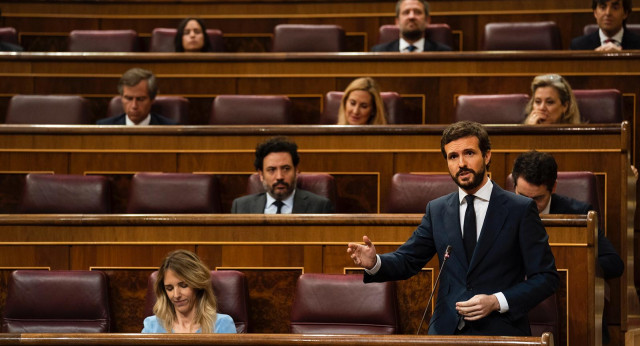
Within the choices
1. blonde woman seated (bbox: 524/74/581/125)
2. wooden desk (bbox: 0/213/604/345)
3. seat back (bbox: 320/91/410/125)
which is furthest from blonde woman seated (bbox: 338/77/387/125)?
wooden desk (bbox: 0/213/604/345)

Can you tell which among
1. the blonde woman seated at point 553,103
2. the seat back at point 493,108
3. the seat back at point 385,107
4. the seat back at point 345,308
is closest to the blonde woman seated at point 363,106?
the seat back at point 385,107

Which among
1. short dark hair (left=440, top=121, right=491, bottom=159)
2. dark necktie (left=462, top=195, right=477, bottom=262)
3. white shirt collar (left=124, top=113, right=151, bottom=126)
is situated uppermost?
white shirt collar (left=124, top=113, right=151, bottom=126)

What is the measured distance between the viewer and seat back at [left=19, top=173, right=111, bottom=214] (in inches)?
64.6

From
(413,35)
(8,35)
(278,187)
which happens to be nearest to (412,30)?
(413,35)

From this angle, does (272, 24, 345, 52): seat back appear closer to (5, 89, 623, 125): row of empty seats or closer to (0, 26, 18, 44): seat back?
(5, 89, 623, 125): row of empty seats

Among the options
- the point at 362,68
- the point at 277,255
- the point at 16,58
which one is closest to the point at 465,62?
the point at 362,68

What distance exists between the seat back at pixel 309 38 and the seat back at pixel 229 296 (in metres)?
1.08

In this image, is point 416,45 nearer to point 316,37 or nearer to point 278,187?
point 316,37

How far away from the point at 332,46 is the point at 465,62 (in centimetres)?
38

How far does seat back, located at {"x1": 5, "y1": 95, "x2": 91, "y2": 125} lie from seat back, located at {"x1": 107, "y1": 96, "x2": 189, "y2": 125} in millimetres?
58

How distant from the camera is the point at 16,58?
2.15 m

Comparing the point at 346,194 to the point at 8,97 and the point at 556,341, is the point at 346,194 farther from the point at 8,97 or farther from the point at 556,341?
the point at 8,97

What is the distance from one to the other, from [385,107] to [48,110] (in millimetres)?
704

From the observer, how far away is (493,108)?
1.89 metres
